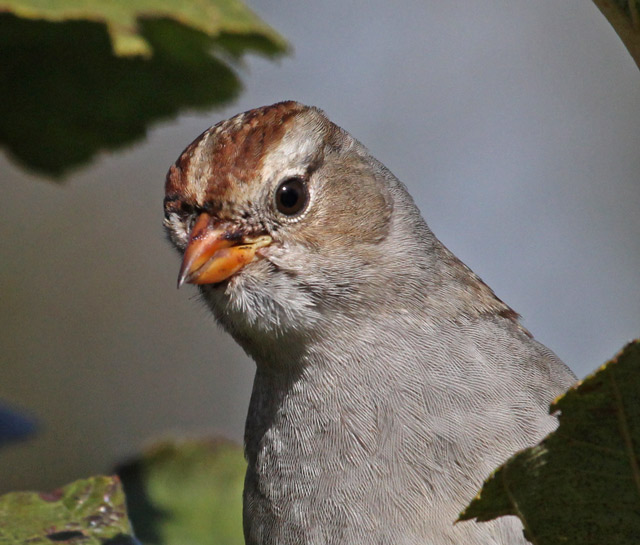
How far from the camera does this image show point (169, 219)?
3391 mm

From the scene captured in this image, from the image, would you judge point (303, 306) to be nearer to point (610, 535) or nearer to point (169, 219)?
point (169, 219)

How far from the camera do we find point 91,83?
356cm

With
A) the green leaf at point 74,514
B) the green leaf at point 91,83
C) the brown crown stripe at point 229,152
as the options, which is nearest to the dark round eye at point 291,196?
the brown crown stripe at point 229,152

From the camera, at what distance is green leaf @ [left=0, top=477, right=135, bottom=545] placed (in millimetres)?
3176

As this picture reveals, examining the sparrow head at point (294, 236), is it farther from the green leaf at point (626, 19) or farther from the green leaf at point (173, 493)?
the green leaf at point (626, 19)

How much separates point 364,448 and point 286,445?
32 centimetres

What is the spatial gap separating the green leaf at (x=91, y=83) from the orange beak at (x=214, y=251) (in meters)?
0.60

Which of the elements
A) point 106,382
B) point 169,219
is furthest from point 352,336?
point 106,382

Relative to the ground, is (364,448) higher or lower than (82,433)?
higher

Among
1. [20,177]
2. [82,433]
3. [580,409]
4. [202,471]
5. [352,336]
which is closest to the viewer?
[580,409]

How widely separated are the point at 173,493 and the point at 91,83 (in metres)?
1.58

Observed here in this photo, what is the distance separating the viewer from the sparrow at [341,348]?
2916 mm

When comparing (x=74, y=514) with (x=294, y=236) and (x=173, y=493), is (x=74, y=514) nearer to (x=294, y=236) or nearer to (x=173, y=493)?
(x=173, y=493)

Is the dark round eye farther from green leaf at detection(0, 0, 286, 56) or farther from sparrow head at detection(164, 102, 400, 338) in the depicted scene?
green leaf at detection(0, 0, 286, 56)
